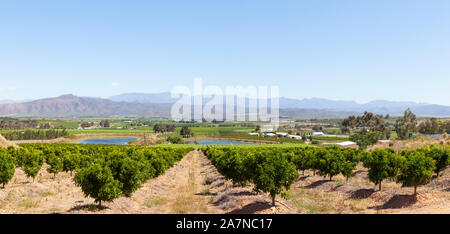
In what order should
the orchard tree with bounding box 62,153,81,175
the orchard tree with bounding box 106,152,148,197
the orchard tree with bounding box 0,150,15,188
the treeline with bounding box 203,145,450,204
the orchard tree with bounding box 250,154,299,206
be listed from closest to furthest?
the orchard tree with bounding box 250,154,299,206, the treeline with bounding box 203,145,450,204, the orchard tree with bounding box 106,152,148,197, the orchard tree with bounding box 0,150,15,188, the orchard tree with bounding box 62,153,81,175

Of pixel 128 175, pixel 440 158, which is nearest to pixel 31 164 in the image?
pixel 128 175

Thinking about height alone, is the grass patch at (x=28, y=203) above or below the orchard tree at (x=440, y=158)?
below

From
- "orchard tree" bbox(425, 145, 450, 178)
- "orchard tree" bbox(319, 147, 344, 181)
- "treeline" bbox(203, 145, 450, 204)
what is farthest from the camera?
"orchard tree" bbox(319, 147, 344, 181)

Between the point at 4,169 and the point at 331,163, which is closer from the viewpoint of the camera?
the point at 4,169

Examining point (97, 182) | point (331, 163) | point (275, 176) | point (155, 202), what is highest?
point (275, 176)

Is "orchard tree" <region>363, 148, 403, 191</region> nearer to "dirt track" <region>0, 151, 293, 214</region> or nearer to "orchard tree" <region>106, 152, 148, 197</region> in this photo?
"dirt track" <region>0, 151, 293, 214</region>

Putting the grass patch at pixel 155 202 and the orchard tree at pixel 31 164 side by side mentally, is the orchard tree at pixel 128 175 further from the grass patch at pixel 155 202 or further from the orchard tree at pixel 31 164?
the orchard tree at pixel 31 164

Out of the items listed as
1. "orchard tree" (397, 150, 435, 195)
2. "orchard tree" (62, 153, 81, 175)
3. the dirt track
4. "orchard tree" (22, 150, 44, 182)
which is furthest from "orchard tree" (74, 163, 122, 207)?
"orchard tree" (397, 150, 435, 195)

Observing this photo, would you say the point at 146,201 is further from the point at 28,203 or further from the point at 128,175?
the point at 28,203

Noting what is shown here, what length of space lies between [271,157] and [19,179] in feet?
158

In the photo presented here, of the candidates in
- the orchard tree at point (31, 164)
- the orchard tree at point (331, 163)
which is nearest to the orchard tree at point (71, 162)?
the orchard tree at point (31, 164)

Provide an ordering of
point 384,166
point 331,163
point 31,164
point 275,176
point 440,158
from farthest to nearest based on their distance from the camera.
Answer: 1. point 331,163
2. point 31,164
3. point 440,158
4. point 384,166
5. point 275,176
